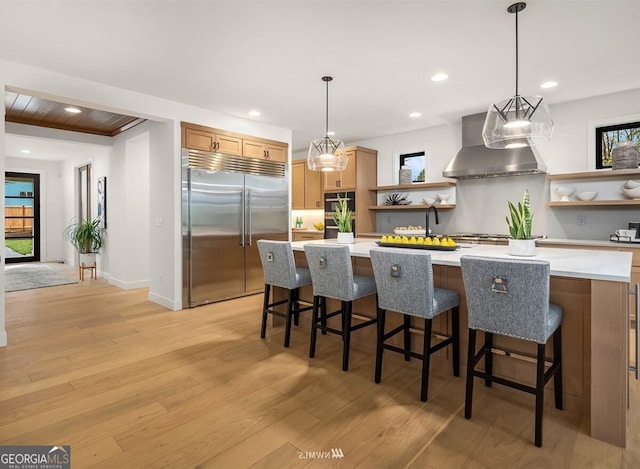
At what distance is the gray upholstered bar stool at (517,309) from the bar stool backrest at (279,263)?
4.98 feet

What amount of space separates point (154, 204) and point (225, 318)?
194 centimetres

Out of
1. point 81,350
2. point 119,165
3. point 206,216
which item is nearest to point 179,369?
point 81,350

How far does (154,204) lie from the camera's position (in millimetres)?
4812

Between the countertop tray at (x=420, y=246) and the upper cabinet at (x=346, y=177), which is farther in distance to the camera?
the upper cabinet at (x=346, y=177)

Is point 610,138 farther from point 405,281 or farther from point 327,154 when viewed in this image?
point 405,281

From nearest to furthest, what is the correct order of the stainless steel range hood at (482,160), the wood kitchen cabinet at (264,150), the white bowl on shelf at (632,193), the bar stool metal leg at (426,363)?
the bar stool metal leg at (426,363) < the white bowl on shelf at (632,193) < the stainless steel range hood at (482,160) < the wood kitchen cabinet at (264,150)

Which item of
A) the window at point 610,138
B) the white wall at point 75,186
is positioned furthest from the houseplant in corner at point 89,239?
the window at point 610,138

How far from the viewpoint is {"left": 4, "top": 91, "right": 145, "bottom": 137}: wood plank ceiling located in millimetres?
4359

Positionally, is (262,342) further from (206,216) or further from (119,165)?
(119,165)

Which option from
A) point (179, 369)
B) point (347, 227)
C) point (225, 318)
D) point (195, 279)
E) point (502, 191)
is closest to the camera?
point (179, 369)

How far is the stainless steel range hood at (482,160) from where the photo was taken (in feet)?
14.2

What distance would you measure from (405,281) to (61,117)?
5319 millimetres

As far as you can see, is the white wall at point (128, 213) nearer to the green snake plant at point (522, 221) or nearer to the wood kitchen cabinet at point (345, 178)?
the wood kitchen cabinet at point (345, 178)

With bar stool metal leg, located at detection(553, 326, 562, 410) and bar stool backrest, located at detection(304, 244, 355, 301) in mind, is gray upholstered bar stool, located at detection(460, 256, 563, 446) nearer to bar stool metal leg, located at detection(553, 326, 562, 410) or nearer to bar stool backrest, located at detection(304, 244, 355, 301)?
bar stool metal leg, located at detection(553, 326, 562, 410)
